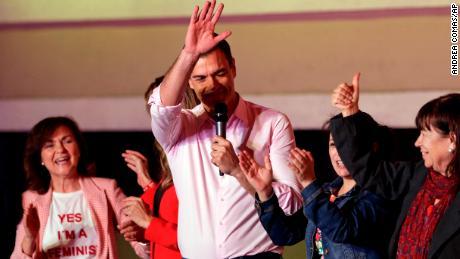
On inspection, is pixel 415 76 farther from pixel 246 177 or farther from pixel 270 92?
pixel 246 177

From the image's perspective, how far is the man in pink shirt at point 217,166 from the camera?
2463 mm

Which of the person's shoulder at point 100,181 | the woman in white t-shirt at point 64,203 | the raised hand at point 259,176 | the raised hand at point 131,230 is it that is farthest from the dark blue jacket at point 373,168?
the person's shoulder at point 100,181

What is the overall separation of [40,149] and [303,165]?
4.95ft

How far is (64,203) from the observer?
335 centimetres

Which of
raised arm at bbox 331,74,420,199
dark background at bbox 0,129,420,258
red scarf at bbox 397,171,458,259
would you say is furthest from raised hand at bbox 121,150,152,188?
red scarf at bbox 397,171,458,259

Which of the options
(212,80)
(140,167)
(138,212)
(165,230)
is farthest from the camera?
(140,167)

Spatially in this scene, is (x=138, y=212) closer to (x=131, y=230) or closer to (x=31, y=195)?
(x=131, y=230)

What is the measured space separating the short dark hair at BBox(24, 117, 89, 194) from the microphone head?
118 cm

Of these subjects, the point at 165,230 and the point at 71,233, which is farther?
the point at 71,233

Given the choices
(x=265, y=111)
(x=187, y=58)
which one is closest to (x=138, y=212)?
(x=265, y=111)

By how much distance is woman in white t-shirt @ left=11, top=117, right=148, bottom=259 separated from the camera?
3.28 meters

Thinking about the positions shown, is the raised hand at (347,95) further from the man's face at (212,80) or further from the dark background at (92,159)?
the dark background at (92,159)

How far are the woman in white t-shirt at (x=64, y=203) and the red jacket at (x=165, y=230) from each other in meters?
0.29

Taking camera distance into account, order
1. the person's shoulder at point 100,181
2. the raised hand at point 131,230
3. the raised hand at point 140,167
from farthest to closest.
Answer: the person's shoulder at point 100,181
the raised hand at point 140,167
the raised hand at point 131,230
